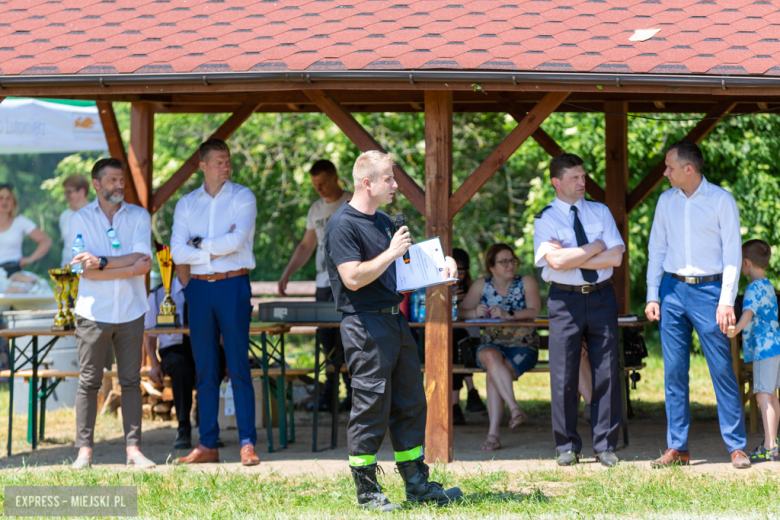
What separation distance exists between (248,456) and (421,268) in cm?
231

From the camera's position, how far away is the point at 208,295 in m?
6.14

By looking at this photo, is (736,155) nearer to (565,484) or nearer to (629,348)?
(629,348)

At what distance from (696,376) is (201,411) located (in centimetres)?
663

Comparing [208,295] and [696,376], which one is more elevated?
[208,295]

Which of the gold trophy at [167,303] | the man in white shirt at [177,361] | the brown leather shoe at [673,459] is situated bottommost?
the brown leather shoe at [673,459]

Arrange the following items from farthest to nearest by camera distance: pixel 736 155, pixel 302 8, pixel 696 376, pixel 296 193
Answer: pixel 296 193 < pixel 736 155 < pixel 696 376 < pixel 302 8

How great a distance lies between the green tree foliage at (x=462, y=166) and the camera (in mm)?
11461

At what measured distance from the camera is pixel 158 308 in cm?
757

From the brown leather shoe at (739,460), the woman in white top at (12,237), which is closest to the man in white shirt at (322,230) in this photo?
the brown leather shoe at (739,460)

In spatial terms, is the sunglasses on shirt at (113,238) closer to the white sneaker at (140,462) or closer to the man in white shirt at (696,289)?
the white sneaker at (140,462)

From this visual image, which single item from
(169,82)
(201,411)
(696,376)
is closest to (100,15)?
(169,82)

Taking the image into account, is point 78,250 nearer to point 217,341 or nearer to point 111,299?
point 111,299

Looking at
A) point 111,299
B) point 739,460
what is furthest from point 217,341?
point 739,460

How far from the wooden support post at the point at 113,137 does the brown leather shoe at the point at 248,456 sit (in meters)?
2.58
